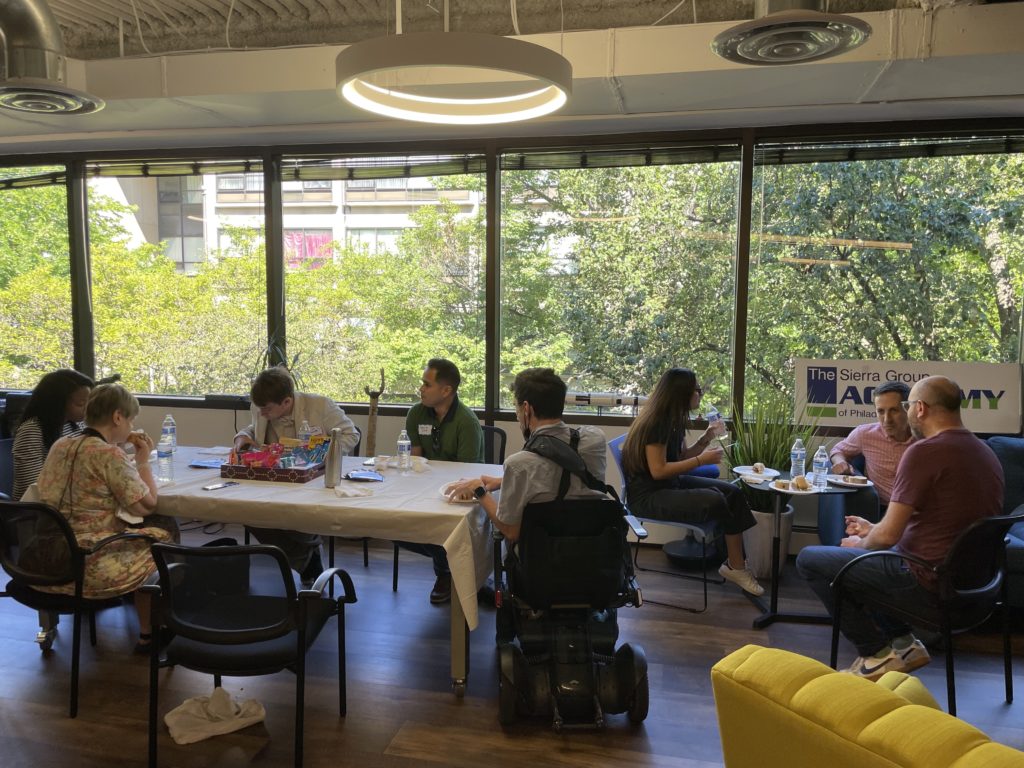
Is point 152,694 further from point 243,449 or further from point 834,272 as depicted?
point 834,272

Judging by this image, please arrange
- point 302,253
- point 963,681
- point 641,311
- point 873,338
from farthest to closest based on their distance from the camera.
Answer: point 302,253
point 641,311
point 873,338
point 963,681

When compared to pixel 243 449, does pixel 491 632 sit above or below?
below

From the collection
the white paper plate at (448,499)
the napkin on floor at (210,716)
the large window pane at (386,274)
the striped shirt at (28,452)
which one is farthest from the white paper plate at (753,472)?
the striped shirt at (28,452)

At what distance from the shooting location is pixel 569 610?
2.75 meters

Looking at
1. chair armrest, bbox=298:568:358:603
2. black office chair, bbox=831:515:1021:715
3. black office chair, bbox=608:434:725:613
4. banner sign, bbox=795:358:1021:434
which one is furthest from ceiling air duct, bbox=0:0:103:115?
banner sign, bbox=795:358:1021:434

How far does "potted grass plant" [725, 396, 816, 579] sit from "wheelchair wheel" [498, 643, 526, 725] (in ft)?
6.92

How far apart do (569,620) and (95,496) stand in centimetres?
186

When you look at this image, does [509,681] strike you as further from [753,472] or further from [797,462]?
[797,462]

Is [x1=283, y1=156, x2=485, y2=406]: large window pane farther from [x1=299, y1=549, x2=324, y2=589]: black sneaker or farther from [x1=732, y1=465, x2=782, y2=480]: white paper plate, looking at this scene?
[x1=732, y1=465, x2=782, y2=480]: white paper plate

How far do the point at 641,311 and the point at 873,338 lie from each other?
1495 mm

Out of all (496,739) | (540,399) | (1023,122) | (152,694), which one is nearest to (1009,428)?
(1023,122)

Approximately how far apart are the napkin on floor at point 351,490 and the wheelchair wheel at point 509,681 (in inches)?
33.8

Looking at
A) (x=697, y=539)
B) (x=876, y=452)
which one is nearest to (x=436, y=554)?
(x=697, y=539)

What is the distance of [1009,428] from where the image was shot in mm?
4562
